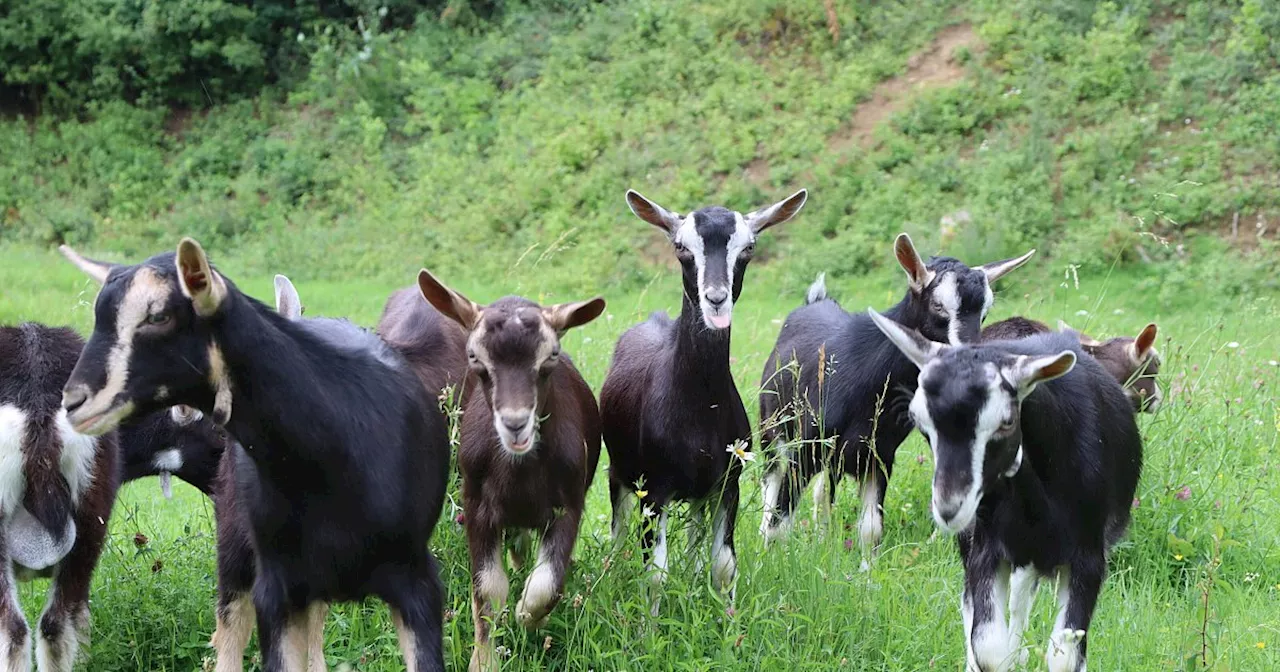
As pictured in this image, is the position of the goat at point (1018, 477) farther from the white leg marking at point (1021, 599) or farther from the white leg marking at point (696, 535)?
the white leg marking at point (696, 535)

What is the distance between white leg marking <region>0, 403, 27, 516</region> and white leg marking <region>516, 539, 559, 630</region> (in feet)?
6.55

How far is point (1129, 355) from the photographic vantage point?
7918 mm

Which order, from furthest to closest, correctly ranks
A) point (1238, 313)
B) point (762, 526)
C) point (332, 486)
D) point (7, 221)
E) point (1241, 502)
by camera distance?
1. point (7, 221)
2. point (1238, 313)
3. point (1241, 502)
4. point (762, 526)
5. point (332, 486)

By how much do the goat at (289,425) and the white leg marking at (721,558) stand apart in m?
1.34

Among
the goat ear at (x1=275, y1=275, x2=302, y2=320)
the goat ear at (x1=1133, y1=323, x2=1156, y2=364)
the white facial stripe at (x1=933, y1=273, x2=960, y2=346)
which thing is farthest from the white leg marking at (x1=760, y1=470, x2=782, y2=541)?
the goat ear at (x1=275, y1=275, x2=302, y2=320)

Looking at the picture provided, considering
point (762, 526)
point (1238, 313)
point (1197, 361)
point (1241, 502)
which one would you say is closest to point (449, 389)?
point (762, 526)

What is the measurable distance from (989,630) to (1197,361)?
6176 millimetres

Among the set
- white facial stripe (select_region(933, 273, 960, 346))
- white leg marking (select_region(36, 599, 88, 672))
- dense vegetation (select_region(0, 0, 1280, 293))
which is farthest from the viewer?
dense vegetation (select_region(0, 0, 1280, 293))

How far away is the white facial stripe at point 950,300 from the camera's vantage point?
674 centimetres

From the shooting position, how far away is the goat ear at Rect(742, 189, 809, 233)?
246 inches

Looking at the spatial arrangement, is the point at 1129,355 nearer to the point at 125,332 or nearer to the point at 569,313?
the point at 569,313

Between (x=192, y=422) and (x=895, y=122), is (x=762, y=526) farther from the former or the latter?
(x=895, y=122)

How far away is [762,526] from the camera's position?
6531 mm

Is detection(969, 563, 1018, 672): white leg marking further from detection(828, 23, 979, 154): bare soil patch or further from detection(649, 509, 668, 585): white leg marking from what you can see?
detection(828, 23, 979, 154): bare soil patch
